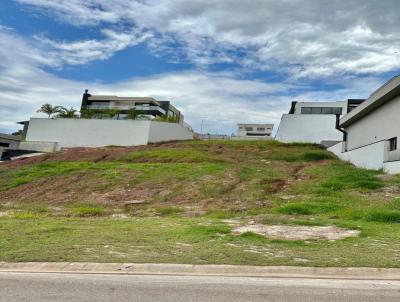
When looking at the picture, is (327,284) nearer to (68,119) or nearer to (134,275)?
(134,275)

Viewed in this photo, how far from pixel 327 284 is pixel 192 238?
12.9ft

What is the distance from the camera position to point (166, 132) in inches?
1940

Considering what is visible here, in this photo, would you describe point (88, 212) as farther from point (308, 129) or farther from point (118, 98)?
point (118, 98)

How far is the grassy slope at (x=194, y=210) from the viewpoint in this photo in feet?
25.8

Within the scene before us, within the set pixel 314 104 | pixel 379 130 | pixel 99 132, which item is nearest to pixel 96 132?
pixel 99 132

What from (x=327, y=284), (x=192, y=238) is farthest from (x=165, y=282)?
(x=192, y=238)

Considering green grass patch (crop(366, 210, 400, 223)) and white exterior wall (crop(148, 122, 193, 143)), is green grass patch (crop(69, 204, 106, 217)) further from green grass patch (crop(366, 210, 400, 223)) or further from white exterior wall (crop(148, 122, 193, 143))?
white exterior wall (crop(148, 122, 193, 143))

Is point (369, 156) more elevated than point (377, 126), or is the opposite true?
point (377, 126)

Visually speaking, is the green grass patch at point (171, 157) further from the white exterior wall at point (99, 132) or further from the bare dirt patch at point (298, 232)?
the bare dirt patch at point (298, 232)

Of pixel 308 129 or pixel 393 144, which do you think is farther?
pixel 308 129

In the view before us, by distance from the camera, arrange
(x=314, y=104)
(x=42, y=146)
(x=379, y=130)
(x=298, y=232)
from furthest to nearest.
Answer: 1. (x=314, y=104)
2. (x=42, y=146)
3. (x=379, y=130)
4. (x=298, y=232)

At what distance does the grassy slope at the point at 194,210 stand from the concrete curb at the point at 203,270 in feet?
0.84

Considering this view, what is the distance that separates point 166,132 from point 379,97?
3012 cm

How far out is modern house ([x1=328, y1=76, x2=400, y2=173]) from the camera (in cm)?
2111
